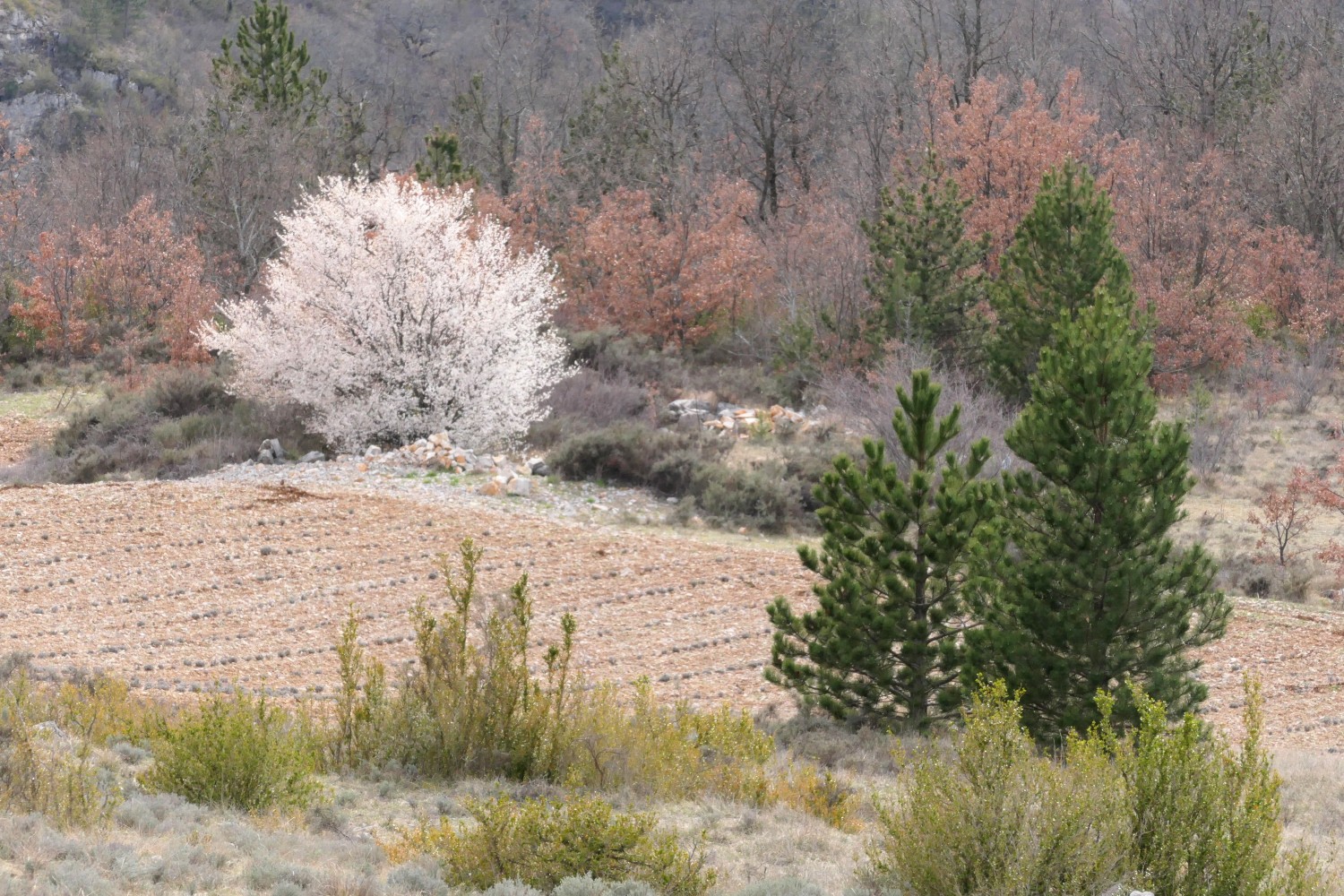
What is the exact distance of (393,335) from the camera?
1756cm

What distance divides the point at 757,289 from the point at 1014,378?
31.2 feet

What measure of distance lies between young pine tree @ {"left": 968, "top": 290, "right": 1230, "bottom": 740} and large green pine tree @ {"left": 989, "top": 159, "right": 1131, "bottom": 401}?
30.2ft

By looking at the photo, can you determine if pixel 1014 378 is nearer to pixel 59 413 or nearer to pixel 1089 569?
pixel 1089 569

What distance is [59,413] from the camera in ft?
73.7

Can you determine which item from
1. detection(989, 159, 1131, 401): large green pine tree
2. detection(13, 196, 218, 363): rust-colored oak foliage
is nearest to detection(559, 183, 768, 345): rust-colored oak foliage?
detection(13, 196, 218, 363): rust-colored oak foliage

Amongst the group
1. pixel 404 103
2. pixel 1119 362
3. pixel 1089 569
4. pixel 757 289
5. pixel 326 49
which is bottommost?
pixel 1089 569

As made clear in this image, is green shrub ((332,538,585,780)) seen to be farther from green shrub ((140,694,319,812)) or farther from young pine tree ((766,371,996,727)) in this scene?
young pine tree ((766,371,996,727))

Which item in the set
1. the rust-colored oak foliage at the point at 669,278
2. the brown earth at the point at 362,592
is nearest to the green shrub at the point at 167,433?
the brown earth at the point at 362,592

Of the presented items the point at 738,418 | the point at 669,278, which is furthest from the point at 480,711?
the point at 669,278

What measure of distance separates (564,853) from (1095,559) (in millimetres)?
4265

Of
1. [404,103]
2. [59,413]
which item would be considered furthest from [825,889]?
[404,103]

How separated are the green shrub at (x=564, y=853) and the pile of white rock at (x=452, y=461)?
10787mm

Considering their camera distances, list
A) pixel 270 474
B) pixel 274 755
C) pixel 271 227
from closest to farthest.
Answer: pixel 274 755 → pixel 270 474 → pixel 271 227

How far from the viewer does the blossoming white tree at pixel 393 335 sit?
17484mm
